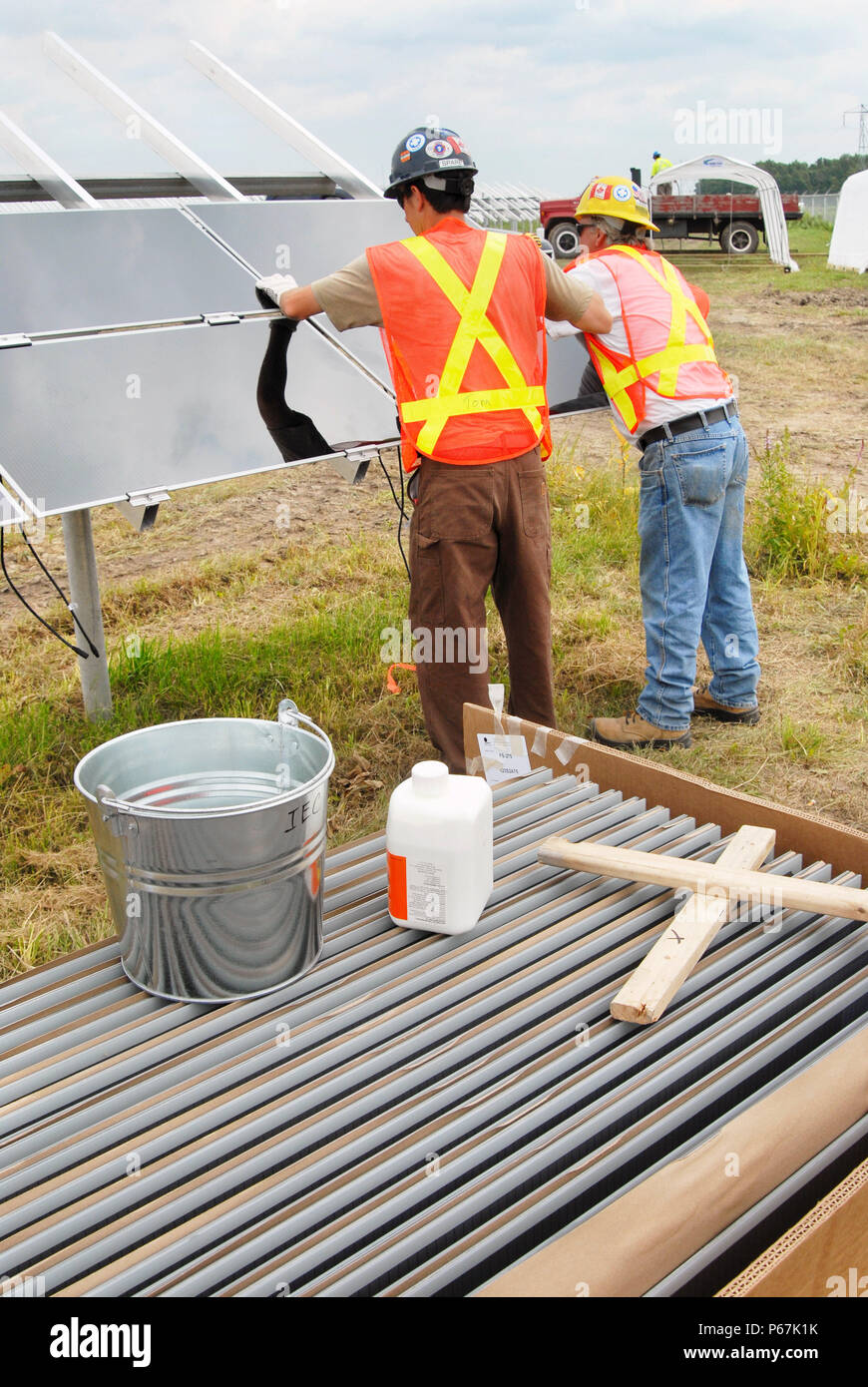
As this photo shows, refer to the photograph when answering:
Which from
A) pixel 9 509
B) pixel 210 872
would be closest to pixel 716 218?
pixel 9 509

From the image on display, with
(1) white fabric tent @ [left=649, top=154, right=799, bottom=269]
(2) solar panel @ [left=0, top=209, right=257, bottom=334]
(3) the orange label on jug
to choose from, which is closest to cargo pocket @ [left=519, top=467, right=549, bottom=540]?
(2) solar panel @ [left=0, top=209, right=257, bottom=334]

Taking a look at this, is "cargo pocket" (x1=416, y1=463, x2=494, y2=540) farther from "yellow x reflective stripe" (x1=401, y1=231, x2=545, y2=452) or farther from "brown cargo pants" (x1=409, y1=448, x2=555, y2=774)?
"yellow x reflective stripe" (x1=401, y1=231, x2=545, y2=452)

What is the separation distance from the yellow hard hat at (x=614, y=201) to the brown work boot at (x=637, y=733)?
1.94 metres

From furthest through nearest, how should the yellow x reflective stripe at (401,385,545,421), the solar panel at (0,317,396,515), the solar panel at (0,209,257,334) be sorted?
the solar panel at (0,209,257,334)
the yellow x reflective stripe at (401,385,545,421)
the solar panel at (0,317,396,515)

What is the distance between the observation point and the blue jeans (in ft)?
14.3

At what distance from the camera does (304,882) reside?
1975 mm

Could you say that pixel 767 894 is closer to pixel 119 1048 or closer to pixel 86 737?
pixel 119 1048

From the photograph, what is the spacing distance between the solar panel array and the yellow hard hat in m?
0.91

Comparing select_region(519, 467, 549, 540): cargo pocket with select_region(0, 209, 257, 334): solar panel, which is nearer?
select_region(519, 467, 549, 540): cargo pocket

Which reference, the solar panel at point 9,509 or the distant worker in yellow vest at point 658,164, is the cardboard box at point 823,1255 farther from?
the distant worker in yellow vest at point 658,164

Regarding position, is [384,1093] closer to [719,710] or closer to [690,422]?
[690,422]

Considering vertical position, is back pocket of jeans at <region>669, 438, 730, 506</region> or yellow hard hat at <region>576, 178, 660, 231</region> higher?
yellow hard hat at <region>576, 178, 660, 231</region>

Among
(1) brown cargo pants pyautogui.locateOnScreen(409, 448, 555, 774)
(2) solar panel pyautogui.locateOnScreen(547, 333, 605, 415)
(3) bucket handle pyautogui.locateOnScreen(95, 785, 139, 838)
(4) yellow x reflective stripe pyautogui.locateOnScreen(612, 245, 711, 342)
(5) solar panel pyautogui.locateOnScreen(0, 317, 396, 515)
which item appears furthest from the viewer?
(2) solar panel pyautogui.locateOnScreen(547, 333, 605, 415)
